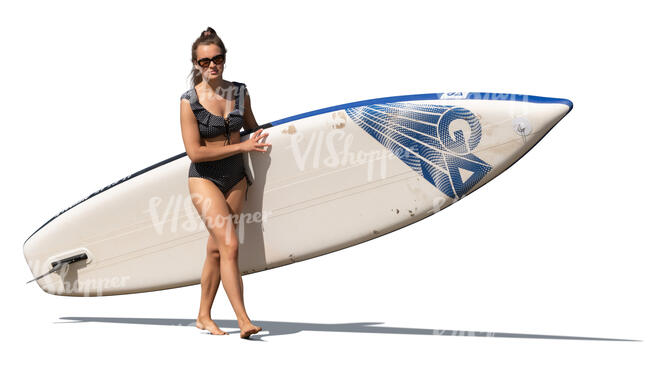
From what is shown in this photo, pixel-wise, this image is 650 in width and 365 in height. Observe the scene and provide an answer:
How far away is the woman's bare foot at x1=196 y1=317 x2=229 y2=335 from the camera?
6.08 metres

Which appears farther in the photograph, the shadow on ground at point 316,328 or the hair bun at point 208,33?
the hair bun at point 208,33

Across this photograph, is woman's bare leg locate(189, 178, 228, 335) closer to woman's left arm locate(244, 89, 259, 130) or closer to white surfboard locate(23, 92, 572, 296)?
white surfboard locate(23, 92, 572, 296)

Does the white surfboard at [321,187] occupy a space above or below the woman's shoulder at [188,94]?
below

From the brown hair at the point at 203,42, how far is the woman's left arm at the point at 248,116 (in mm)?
317

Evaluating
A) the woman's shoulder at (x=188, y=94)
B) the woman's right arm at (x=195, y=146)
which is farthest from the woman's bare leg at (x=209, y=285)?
the woman's shoulder at (x=188, y=94)

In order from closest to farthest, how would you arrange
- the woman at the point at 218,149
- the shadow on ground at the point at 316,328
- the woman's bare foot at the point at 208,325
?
1. the shadow on ground at the point at 316,328
2. the woman at the point at 218,149
3. the woman's bare foot at the point at 208,325

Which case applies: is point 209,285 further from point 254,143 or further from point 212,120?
point 212,120

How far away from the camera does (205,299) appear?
→ 6250 mm

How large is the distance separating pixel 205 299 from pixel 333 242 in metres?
0.90

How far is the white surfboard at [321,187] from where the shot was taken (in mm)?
5934

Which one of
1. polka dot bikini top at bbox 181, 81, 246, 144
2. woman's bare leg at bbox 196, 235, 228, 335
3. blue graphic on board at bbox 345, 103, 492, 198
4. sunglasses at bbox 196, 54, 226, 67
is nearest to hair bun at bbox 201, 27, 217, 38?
sunglasses at bbox 196, 54, 226, 67

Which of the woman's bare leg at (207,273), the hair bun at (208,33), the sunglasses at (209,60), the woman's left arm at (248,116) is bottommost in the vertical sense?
the woman's bare leg at (207,273)

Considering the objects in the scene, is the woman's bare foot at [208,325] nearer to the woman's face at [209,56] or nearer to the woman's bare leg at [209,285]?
the woman's bare leg at [209,285]

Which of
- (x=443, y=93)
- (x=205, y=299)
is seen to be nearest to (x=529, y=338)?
(x=443, y=93)
